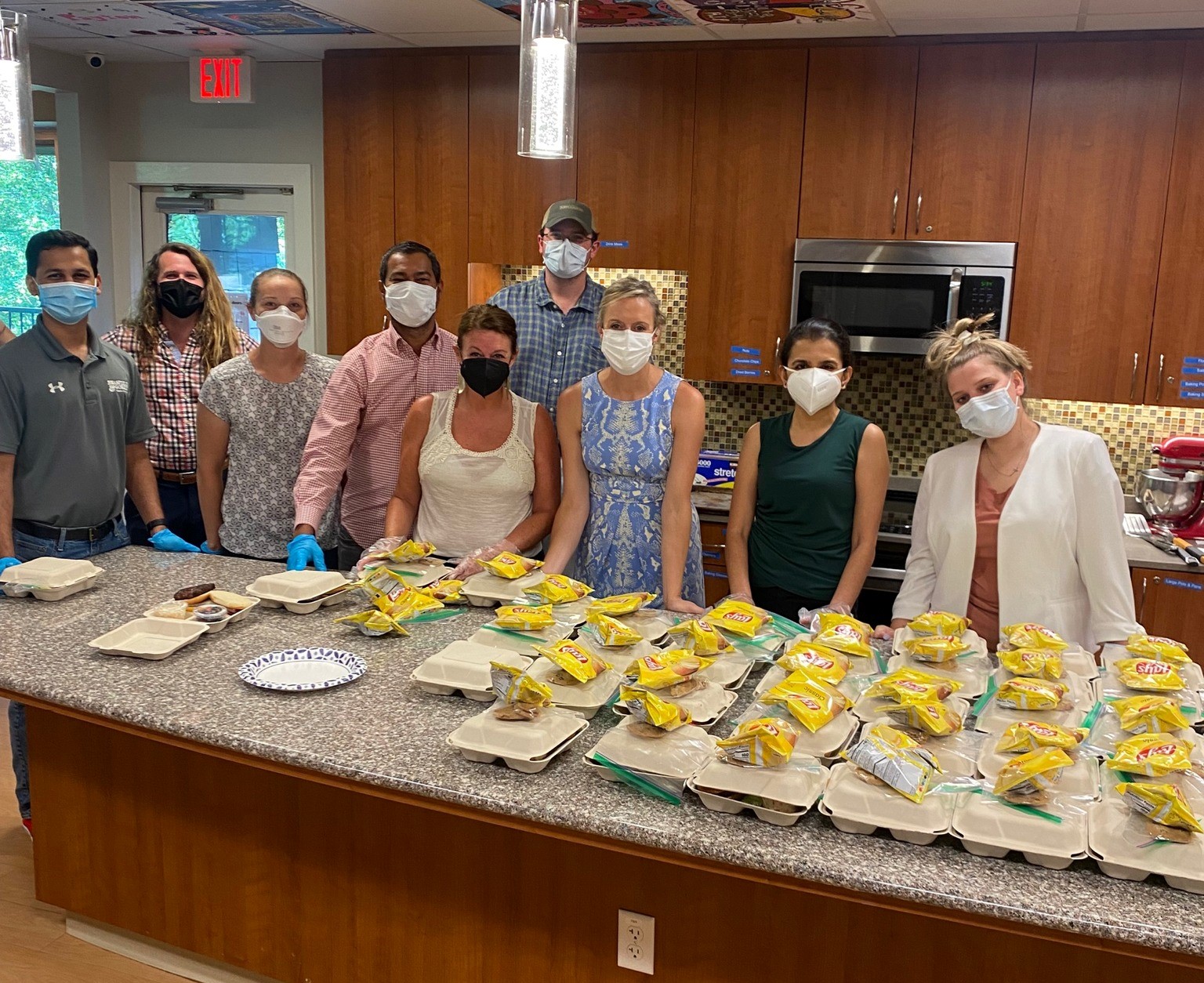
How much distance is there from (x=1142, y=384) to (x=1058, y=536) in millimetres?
1789

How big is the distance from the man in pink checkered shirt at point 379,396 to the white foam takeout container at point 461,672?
1.06 metres

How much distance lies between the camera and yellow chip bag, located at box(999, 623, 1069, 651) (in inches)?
78.4

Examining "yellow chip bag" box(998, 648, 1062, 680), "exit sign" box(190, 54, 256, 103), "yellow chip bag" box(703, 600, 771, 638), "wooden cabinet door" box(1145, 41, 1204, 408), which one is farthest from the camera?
"exit sign" box(190, 54, 256, 103)

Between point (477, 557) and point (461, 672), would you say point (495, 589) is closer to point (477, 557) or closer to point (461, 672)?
point (477, 557)

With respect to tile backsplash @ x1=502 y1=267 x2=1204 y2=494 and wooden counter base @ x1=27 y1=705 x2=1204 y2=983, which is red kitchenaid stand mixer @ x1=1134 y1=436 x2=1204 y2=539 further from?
wooden counter base @ x1=27 y1=705 x2=1204 y2=983

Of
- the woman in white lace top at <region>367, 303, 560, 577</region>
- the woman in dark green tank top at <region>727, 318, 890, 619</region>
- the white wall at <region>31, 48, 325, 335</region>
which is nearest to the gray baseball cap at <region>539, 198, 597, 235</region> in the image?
the woman in white lace top at <region>367, 303, 560, 577</region>

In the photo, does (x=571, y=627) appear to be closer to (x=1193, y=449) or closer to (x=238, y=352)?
(x=238, y=352)

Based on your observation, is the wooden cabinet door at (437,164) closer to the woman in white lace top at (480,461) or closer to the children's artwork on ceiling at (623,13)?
the children's artwork on ceiling at (623,13)

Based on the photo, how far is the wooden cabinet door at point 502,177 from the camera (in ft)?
13.9

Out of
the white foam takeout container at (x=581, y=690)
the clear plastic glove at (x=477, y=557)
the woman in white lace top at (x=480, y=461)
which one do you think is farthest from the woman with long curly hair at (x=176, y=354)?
the white foam takeout container at (x=581, y=690)

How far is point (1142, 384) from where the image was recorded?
3.77 m

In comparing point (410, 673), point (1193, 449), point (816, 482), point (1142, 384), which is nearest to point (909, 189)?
point (1142, 384)

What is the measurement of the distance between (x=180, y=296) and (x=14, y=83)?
4.70 ft

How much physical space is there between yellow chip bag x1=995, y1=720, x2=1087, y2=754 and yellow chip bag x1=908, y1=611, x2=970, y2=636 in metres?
0.46
